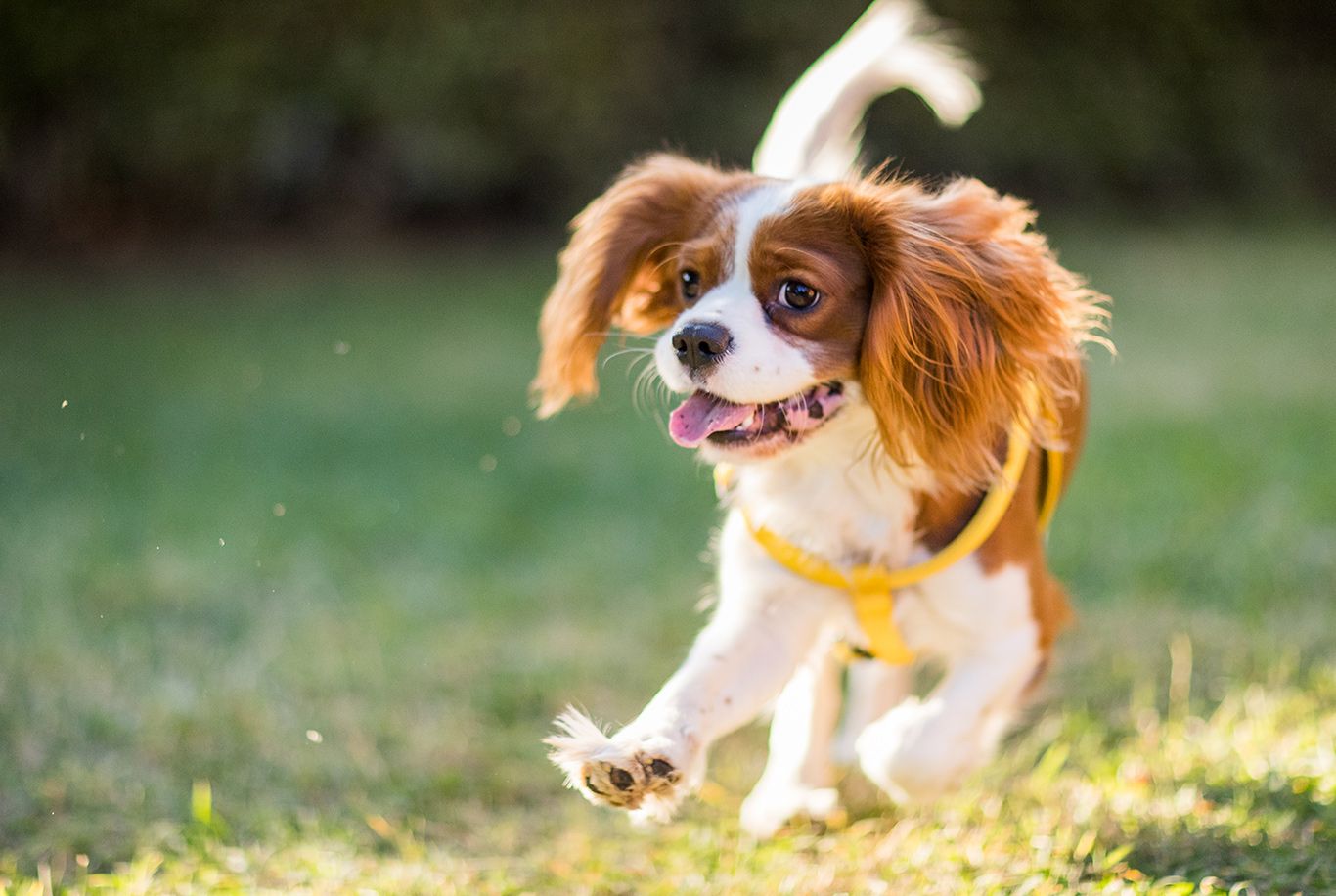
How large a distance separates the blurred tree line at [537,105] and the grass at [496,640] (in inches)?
91.6

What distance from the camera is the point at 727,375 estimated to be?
93.1 inches

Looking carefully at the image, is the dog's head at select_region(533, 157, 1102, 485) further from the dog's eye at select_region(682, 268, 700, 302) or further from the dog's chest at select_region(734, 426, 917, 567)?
the dog's chest at select_region(734, 426, 917, 567)

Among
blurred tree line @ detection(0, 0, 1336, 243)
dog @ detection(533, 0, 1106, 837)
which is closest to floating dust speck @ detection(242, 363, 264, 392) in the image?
blurred tree line @ detection(0, 0, 1336, 243)

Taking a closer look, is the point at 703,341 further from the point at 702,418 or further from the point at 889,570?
the point at 889,570

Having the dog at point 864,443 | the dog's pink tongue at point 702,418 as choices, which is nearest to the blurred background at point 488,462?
the dog at point 864,443

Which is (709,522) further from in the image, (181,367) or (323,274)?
(323,274)

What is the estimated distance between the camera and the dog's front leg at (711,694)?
224 centimetres

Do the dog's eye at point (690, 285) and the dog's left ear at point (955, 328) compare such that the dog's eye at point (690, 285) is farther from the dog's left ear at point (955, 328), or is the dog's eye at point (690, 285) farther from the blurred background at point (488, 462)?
the blurred background at point (488, 462)

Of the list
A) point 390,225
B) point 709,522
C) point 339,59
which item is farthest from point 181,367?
point 390,225

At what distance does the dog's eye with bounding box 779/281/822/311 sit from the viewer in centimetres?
245

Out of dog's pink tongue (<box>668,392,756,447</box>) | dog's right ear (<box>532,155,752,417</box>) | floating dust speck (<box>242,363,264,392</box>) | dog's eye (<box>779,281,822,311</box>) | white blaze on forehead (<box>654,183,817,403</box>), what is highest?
floating dust speck (<box>242,363,264,392</box>)

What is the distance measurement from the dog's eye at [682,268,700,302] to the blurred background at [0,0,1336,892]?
18.9 inches

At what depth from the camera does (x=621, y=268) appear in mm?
2902

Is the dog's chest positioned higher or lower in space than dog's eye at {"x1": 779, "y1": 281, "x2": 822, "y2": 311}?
lower
